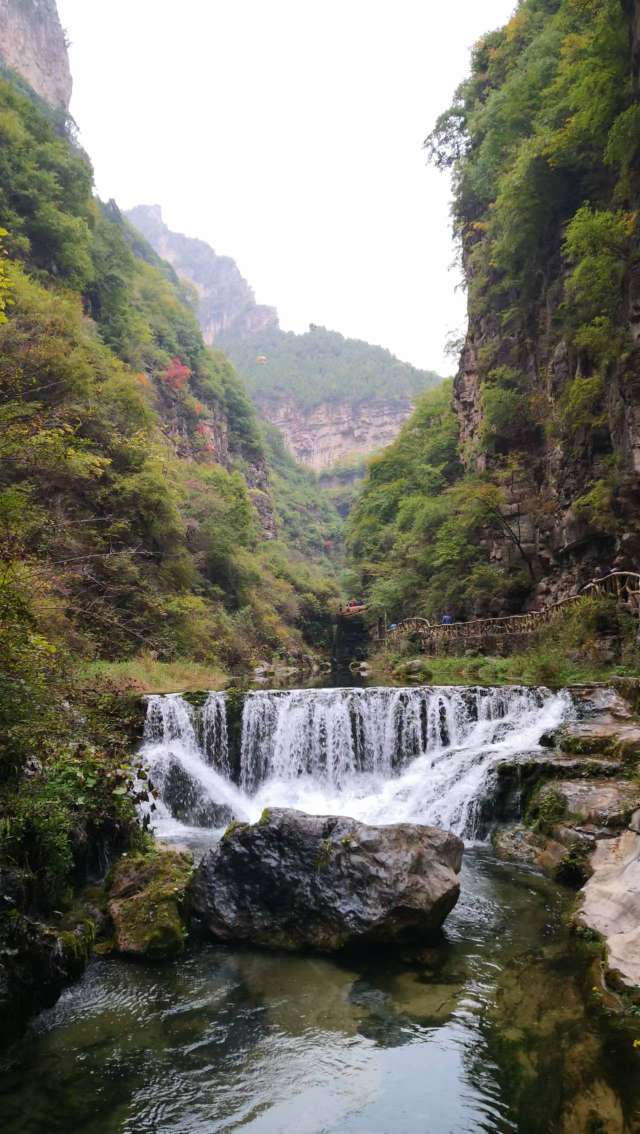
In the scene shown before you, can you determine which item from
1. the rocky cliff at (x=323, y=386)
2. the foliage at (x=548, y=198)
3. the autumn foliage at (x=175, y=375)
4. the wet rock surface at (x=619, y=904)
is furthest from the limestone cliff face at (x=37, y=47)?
the wet rock surface at (x=619, y=904)

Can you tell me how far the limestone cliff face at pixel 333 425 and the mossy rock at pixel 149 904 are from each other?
115730 mm

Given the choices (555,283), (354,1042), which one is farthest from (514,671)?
(354,1042)

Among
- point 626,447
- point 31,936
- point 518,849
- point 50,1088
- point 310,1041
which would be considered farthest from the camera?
point 626,447

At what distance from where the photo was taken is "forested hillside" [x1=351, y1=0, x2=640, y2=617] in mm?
13656

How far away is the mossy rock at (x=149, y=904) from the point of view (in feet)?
18.6

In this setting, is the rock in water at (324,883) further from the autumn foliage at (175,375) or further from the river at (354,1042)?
the autumn foliage at (175,375)

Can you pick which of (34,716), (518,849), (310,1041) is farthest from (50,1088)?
(518,849)

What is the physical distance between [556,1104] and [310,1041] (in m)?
1.69

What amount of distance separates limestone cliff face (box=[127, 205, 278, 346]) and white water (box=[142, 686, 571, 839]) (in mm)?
155151

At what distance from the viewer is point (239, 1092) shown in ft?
13.0

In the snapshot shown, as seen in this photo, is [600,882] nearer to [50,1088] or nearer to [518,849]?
[518,849]

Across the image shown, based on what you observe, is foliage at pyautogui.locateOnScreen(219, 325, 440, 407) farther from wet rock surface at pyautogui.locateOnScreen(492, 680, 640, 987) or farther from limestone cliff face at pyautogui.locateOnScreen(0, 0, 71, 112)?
wet rock surface at pyautogui.locateOnScreen(492, 680, 640, 987)

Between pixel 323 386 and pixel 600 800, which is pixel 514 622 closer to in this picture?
pixel 600 800

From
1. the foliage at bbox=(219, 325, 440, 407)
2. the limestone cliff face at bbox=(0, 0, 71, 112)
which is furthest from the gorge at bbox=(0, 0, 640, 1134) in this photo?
the foliage at bbox=(219, 325, 440, 407)
